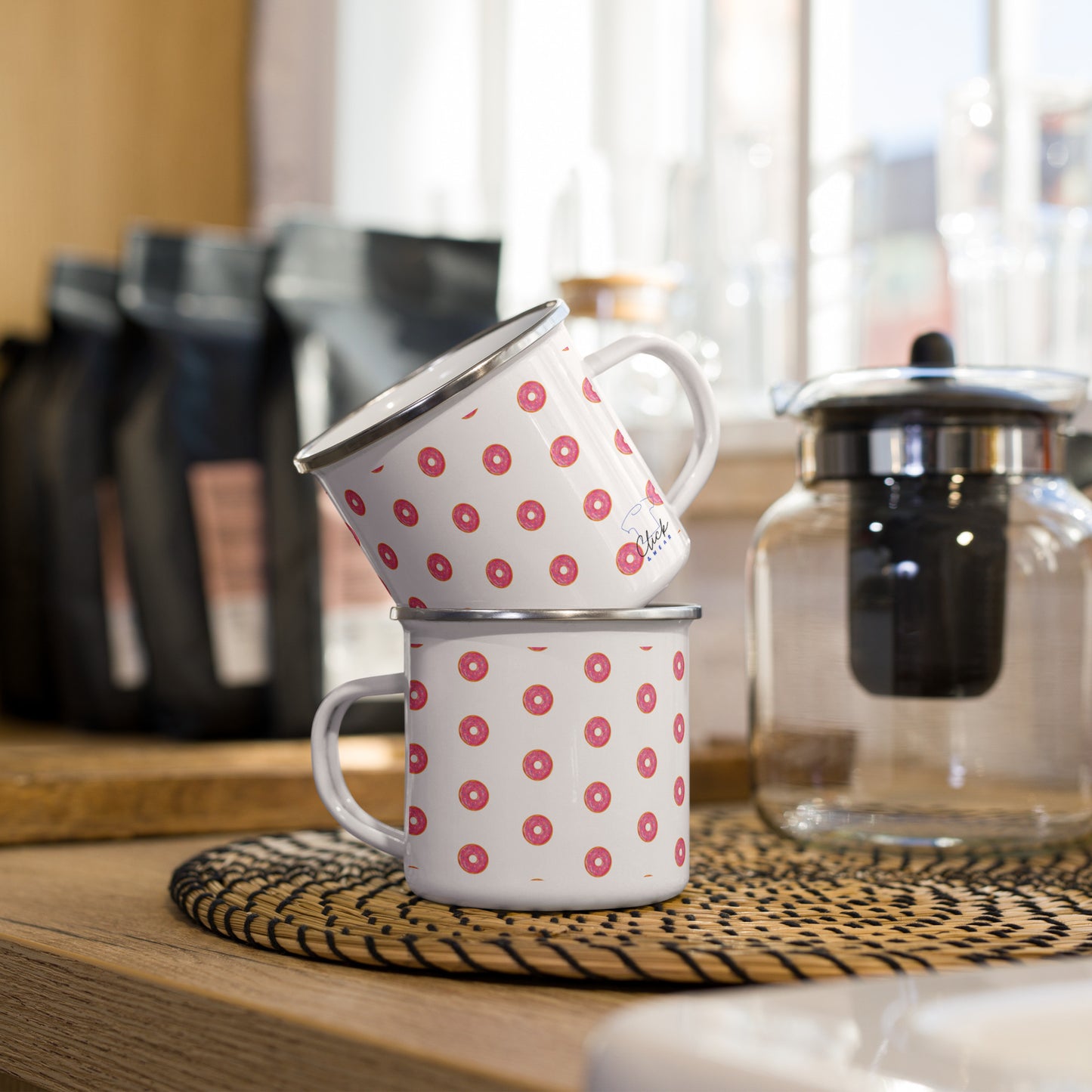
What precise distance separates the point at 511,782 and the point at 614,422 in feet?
0.42

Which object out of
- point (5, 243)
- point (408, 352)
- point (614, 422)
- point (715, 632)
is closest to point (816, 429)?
point (614, 422)

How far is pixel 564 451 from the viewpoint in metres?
0.46

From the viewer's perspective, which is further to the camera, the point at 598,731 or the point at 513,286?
the point at 513,286

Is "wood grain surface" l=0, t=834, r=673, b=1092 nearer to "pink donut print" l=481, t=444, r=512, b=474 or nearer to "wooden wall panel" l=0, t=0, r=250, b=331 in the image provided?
"pink donut print" l=481, t=444, r=512, b=474

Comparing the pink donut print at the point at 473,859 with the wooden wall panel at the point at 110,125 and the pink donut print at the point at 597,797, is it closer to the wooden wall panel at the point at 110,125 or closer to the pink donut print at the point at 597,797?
the pink donut print at the point at 597,797

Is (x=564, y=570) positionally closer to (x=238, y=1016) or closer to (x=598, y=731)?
(x=598, y=731)

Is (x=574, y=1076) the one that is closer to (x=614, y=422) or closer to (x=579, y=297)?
(x=614, y=422)

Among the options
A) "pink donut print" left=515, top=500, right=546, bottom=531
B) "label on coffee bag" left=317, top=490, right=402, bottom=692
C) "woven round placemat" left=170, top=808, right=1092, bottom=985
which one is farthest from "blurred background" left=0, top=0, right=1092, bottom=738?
"pink donut print" left=515, top=500, right=546, bottom=531

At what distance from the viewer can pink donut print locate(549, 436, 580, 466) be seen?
0.46 metres

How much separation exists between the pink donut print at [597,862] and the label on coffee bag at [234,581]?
2.11 ft

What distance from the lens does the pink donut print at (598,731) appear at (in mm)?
473

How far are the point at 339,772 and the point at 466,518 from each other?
0.13 meters

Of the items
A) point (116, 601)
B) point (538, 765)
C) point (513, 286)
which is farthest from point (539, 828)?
point (513, 286)

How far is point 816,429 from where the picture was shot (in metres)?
0.63
